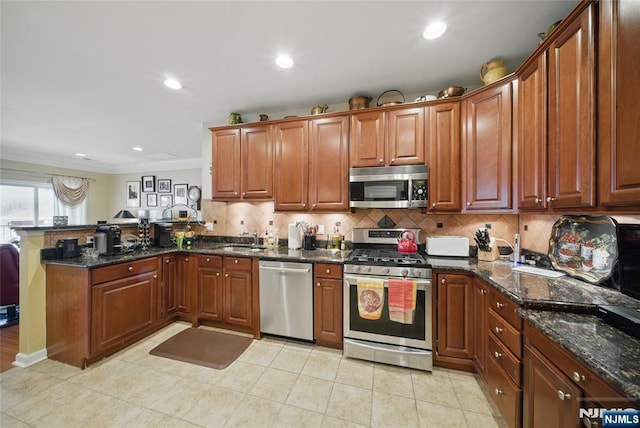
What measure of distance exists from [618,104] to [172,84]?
3367 mm

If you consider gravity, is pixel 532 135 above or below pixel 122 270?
above

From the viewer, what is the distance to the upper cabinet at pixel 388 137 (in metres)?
2.31

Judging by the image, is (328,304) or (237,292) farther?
(237,292)

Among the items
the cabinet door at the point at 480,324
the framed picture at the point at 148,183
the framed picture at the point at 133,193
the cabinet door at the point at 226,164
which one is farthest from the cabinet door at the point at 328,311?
the framed picture at the point at 133,193

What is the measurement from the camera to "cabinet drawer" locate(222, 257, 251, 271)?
100 inches

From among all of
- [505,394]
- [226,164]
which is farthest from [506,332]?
[226,164]

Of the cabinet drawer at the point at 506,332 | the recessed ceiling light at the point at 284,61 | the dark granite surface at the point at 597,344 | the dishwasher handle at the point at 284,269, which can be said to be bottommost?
the cabinet drawer at the point at 506,332

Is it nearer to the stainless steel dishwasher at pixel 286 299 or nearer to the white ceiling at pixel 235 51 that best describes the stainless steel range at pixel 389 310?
the stainless steel dishwasher at pixel 286 299

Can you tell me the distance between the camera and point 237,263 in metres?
2.59

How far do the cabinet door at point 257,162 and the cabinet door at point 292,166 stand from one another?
0.36 ft

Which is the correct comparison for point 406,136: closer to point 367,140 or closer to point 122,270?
point 367,140

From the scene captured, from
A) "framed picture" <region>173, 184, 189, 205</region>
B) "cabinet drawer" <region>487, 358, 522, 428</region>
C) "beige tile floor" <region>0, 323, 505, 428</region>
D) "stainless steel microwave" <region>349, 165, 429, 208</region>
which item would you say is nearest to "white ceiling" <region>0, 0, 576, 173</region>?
"stainless steel microwave" <region>349, 165, 429, 208</region>

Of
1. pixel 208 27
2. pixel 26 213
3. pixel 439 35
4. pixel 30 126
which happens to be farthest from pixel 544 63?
pixel 26 213

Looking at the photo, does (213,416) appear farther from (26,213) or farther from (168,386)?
(26,213)
